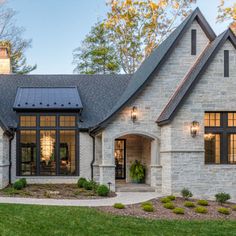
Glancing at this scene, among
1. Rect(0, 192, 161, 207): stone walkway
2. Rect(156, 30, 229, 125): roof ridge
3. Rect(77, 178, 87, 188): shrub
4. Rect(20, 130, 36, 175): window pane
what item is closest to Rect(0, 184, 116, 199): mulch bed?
Rect(77, 178, 87, 188): shrub

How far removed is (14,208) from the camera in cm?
1083

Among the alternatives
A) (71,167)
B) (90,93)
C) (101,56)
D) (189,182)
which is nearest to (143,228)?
(189,182)

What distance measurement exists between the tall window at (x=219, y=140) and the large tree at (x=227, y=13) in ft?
49.0

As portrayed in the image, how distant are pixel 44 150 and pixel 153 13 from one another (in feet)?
55.1

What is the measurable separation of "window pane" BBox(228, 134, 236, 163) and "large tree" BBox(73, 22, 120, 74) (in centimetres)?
1985

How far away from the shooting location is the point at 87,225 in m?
9.20

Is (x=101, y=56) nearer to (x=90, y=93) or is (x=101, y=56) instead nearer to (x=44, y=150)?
(x=90, y=93)

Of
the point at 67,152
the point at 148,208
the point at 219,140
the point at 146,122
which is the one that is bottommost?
the point at 148,208

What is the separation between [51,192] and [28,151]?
3900mm

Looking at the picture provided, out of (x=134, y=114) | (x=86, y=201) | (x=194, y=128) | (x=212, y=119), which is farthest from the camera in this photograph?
(x=134, y=114)

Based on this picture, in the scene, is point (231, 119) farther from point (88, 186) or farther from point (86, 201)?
point (86, 201)

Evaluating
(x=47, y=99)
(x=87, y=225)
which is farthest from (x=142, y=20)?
(x=87, y=225)

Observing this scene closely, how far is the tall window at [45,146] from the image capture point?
709 inches

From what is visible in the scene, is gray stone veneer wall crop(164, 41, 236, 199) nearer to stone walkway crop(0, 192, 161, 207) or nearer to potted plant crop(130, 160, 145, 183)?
stone walkway crop(0, 192, 161, 207)
